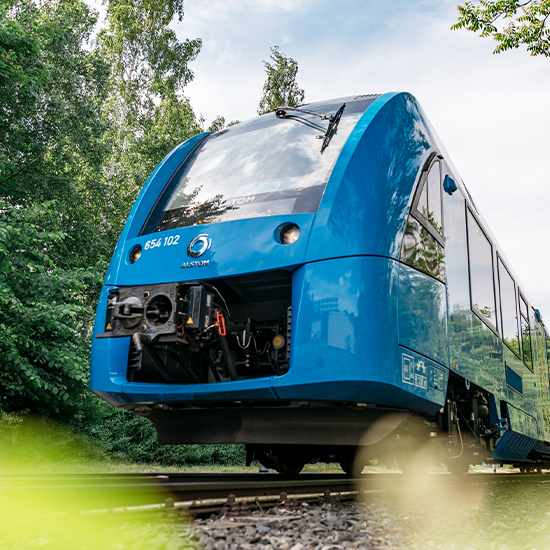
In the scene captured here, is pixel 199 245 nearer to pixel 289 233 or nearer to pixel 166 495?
pixel 289 233

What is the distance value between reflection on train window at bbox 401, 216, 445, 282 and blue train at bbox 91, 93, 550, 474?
0.02 metres

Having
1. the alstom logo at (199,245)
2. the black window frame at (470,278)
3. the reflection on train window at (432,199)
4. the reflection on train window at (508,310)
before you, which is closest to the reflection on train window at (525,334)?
the reflection on train window at (508,310)

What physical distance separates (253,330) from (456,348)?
1.99 meters

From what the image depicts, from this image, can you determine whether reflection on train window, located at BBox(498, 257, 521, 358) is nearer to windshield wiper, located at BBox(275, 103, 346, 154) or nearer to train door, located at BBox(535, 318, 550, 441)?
train door, located at BBox(535, 318, 550, 441)

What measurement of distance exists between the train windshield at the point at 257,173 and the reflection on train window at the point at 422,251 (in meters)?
0.80

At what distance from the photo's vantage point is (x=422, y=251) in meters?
4.76

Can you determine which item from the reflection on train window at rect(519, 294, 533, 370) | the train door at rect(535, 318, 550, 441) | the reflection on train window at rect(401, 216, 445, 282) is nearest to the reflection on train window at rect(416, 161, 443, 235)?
the reflection on train window at rect(401, 216, 445, 282)

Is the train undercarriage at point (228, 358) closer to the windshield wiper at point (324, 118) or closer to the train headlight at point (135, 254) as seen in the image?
the train headlight at point (135, 254)

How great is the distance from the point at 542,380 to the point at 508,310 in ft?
11.5

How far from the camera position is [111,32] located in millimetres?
23781

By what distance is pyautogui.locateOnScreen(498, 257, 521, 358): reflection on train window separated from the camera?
801cm

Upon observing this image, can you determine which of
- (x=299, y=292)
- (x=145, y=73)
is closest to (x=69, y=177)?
(x=145, y=73)

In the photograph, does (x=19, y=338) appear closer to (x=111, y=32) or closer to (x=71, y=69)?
(x=71, y=69)

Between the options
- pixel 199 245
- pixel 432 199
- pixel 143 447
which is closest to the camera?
pixel 199 245
